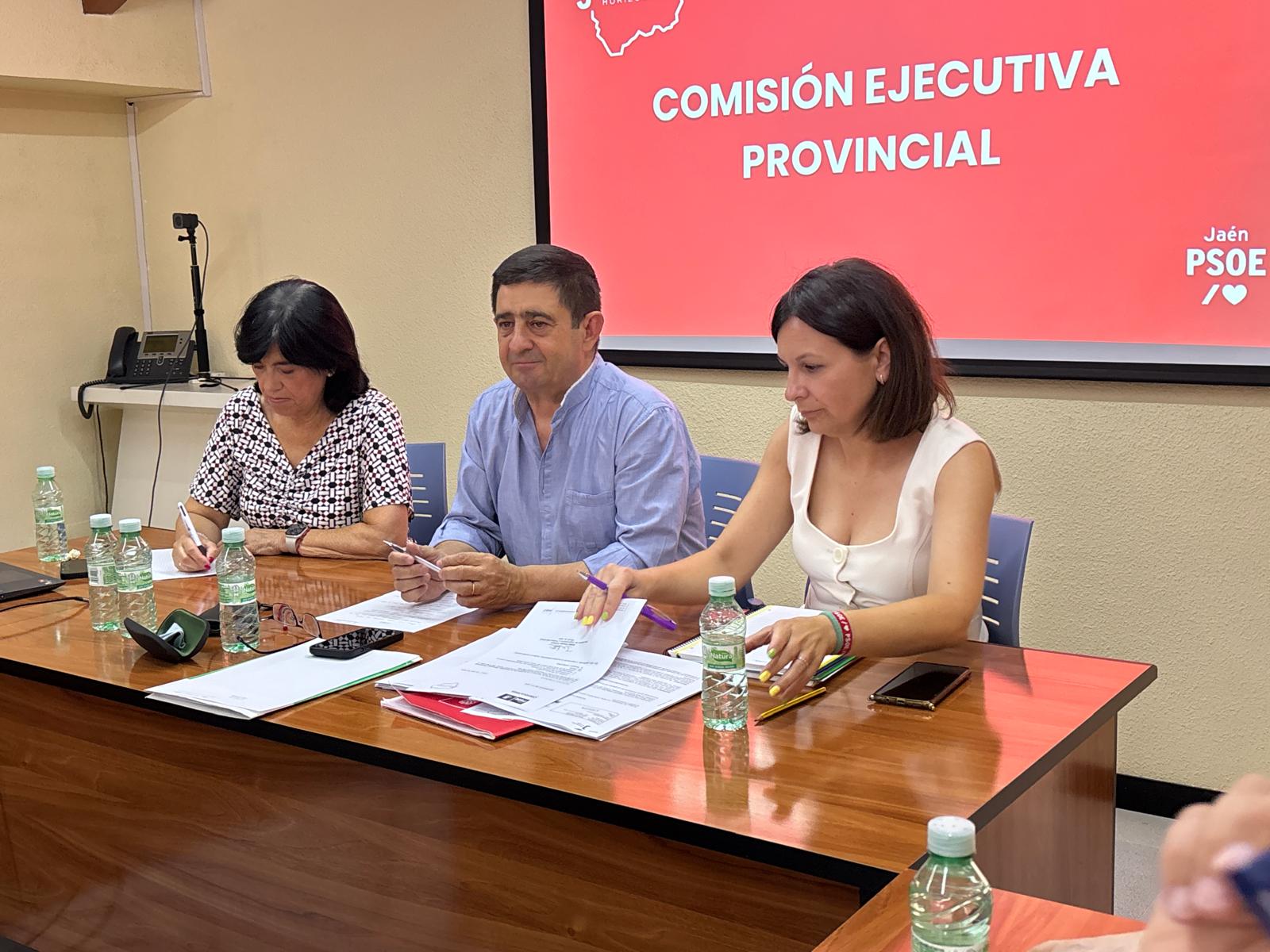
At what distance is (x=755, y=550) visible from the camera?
2.35 meters

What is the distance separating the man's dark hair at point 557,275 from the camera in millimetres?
2541

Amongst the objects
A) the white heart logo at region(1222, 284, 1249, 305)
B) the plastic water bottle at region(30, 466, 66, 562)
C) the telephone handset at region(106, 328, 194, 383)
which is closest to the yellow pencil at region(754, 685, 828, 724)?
the white heart logo at region(1222, 284, 1249, 305)

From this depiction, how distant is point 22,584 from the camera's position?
103 inches

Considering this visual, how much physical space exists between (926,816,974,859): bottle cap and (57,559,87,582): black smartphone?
88.4 inches

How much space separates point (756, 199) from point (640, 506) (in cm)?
135

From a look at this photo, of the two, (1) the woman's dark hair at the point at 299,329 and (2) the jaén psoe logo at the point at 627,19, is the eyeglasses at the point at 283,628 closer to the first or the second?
(1) the woman's dark hair at the point at 299,329

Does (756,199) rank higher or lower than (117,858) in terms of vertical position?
higher

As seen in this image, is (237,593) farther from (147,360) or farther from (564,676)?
(147,360)

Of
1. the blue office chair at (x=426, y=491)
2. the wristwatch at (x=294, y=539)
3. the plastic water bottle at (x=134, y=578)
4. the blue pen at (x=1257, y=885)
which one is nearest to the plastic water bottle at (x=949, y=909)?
the blue pen at (x=1257, y=885)

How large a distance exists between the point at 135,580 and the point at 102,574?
0.43 ft

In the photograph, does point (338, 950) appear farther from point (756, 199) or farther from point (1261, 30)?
point (1261, 30)

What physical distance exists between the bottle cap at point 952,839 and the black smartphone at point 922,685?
29.9 inches

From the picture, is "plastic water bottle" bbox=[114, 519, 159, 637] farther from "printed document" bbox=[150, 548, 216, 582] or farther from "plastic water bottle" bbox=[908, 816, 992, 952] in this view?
"plastic water bottle" bbox=[908, 816, 992, 952]

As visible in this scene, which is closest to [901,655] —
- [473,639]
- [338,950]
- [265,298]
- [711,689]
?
[711,689]
